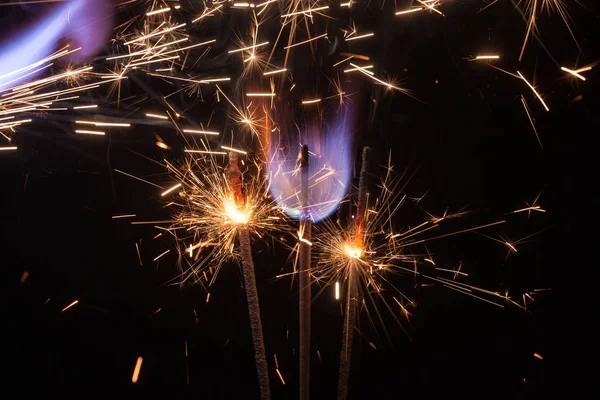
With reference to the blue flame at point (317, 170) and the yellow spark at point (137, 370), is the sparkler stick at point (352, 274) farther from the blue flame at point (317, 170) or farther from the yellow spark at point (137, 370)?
the yellow spark at point (137, 370)

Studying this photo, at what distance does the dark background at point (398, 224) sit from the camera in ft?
3.57

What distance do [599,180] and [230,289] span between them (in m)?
1.36

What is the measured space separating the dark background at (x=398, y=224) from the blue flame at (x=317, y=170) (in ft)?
0.31

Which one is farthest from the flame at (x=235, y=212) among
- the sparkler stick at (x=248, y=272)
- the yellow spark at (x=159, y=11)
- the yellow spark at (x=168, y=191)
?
the yellow spark at (x=159, y=11)

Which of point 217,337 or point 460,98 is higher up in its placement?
point 460,98

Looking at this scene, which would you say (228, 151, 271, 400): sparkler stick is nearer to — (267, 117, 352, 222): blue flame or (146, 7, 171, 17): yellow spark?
(267, 117, 352, 222): blue flame

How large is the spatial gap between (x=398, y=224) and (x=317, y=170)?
35 cm

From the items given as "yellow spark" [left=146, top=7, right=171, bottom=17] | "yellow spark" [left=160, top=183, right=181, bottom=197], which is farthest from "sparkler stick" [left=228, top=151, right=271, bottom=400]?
"yellow spark" [left=146, top=7, right=171, bottom=17]

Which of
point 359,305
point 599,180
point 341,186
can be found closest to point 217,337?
point 359,305

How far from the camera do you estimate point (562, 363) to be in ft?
4.00

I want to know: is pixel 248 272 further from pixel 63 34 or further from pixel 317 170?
pixel 63 34

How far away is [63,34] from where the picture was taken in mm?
1089

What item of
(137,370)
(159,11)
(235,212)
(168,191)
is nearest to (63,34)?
(159,11)

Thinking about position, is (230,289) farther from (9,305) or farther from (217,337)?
(9,305)
